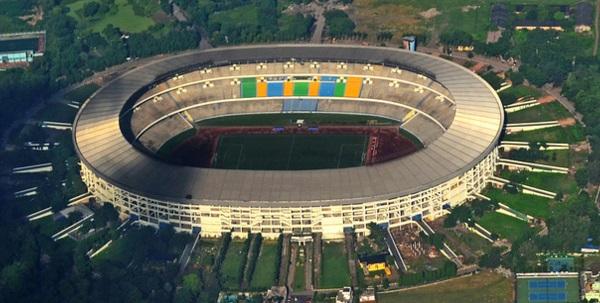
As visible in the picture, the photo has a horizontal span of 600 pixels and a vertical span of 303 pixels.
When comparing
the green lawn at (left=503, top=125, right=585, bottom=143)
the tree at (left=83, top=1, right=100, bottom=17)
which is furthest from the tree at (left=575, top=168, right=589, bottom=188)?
the tree at (left=83, top=1, right=100, bottom=17)

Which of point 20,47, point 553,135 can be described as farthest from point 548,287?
point 20,47

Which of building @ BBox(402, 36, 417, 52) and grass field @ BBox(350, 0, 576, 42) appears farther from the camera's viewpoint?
grass field @ BBox(350, 0, 576, 42)

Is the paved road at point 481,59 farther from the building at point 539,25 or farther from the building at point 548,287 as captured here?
the building at point 548,287

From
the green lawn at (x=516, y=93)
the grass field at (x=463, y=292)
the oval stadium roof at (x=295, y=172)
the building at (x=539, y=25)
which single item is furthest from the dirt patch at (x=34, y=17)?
the grass field at (x=463, y=292)

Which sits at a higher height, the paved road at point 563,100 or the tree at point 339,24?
the tree at point 339,24

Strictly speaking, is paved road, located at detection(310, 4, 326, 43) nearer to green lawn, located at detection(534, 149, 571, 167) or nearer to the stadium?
the stadium

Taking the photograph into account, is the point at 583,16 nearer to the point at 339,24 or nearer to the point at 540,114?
the point at 540,114
